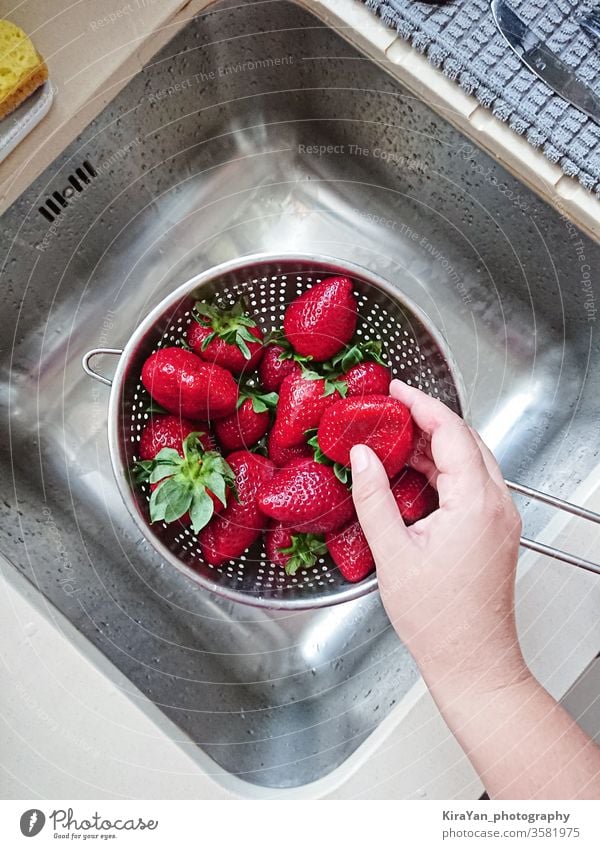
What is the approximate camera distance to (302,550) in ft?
1.73

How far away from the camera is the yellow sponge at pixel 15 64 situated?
0.49 m

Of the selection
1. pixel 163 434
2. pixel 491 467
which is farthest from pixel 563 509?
pixel 163 434

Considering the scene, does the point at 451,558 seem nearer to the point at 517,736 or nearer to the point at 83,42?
the point at 517,736

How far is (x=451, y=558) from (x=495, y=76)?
1.08 ft

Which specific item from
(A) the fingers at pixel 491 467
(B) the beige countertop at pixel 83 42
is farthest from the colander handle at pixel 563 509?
(B) the beige countertop at pixel 83 42

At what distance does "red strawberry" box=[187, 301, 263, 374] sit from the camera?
53 centimetres

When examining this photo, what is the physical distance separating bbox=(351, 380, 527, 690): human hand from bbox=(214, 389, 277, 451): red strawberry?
112 mm

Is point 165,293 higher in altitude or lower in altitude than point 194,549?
higher

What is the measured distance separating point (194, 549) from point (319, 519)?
10 cm

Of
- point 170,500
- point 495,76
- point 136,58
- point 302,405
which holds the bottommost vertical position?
point 170,500

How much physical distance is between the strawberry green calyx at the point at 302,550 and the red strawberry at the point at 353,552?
0.05ft

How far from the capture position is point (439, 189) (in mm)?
590
